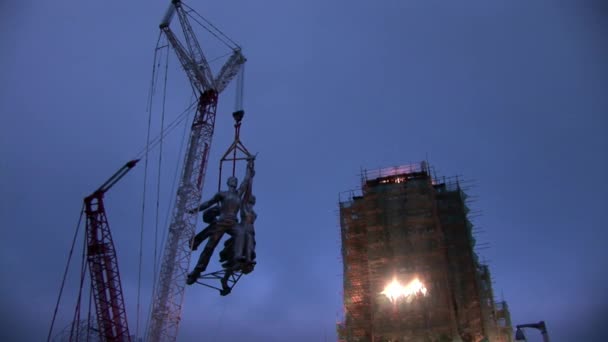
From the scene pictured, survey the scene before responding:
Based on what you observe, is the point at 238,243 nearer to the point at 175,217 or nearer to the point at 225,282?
the point at 225,282

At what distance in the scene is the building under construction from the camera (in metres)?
39.7

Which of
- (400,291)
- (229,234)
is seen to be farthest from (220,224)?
(400,291)

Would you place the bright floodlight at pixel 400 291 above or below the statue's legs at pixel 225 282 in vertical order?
above

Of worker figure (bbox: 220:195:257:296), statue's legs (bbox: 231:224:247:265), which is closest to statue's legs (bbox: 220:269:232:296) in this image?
worker figure (bbox: 220:195:257:296)

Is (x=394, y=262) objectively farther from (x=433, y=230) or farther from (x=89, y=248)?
(x=89, y=248)

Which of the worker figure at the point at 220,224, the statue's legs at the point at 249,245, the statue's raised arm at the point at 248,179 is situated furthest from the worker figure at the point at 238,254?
the statue's raised arm at the point at 248,179

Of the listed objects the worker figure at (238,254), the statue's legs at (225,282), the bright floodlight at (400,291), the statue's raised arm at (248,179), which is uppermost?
the statue's raised arm at (248,179)

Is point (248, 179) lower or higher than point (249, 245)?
higher

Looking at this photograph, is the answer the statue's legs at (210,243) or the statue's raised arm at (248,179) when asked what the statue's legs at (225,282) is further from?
the statue's raised arm at (248,179)

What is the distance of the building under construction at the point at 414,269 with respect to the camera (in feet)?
130

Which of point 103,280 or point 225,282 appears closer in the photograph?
point 225,282

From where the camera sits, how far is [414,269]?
41.8m

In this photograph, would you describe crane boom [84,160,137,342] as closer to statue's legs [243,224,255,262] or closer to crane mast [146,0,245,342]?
crane mast [146,0,245,342]

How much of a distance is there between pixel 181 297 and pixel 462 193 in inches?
1063
